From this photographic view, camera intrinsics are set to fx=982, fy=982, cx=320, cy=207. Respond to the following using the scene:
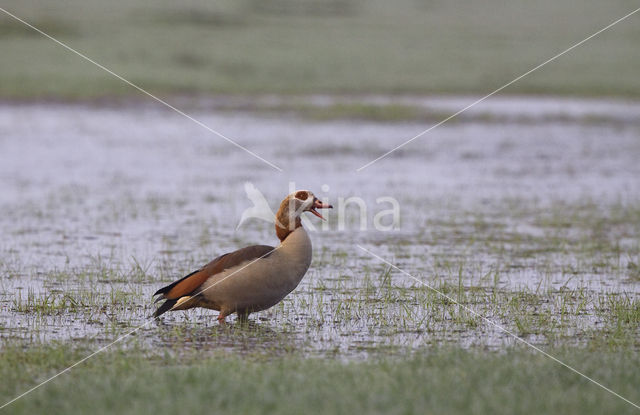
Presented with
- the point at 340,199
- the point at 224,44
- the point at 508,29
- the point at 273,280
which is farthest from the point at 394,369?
the point at 508,29

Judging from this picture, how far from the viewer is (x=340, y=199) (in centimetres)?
1938

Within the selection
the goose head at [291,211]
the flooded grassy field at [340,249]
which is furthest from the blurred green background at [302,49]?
the goose head at [291,211]

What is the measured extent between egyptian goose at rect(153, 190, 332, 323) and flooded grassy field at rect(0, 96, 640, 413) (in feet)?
0.82

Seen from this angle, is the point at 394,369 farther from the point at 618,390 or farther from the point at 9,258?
→ the point at 9,258

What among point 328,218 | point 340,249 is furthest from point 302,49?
point 340,249

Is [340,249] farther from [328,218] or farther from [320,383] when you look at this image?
[320,383]

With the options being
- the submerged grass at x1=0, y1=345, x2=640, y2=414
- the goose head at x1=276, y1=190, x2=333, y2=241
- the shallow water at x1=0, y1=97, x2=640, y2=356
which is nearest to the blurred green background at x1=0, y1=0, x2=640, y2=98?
the shallow water at x1=0, y1=97, x2=640, y2=356

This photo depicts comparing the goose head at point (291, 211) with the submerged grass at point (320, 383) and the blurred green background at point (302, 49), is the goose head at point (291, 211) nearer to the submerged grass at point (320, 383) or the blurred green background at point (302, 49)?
the submerged grass at point (320, 383)

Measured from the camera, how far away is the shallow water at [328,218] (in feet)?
31.8

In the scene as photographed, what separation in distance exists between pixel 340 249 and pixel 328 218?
3087 mm

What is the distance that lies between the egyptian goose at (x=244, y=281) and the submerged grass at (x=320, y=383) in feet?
3.83

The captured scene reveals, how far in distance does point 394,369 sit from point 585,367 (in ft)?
4.91

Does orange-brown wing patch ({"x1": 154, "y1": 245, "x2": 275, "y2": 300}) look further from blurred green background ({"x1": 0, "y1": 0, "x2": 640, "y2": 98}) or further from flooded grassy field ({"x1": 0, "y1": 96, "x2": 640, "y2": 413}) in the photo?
blurred green background ({"x1": 0, "y1": 0, "x2": 640, "y2": 98})

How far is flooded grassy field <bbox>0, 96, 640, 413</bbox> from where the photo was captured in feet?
27.7
